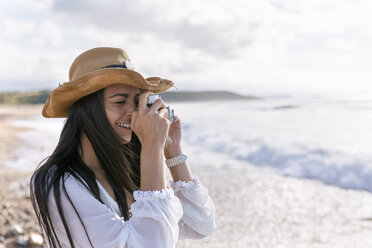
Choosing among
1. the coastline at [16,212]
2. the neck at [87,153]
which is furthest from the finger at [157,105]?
the coastline at [16,212]

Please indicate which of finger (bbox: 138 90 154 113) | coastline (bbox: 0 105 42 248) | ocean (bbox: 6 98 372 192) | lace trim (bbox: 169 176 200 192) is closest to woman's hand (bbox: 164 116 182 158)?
lace trim (bbox: 169 176 200 192)

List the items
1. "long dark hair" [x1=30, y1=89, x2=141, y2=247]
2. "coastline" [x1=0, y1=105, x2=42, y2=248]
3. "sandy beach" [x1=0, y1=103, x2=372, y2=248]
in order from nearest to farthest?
"long dark hair" [x1=30, y1=89, x2=141, y2=247]
"coastline" [x1=0, y1=105, x2=42, y2=248]
"sandy beach" [x1=0, y1=103, x2=372, y2=248]

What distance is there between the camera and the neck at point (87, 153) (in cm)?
193

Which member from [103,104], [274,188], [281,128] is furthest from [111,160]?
[281,128]

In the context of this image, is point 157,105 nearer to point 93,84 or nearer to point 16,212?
point 93,84

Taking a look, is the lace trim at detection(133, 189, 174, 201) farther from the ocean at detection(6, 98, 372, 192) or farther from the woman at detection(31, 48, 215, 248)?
the ocean at detection(6, 98, 372, 192)

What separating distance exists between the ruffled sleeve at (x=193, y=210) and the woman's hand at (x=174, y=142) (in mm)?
160

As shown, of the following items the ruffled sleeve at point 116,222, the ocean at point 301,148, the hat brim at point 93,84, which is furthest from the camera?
the ocean at point 301,148

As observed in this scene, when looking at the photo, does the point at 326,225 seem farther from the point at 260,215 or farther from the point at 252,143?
the point at 252,143

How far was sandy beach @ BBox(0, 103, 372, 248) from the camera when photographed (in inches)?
200

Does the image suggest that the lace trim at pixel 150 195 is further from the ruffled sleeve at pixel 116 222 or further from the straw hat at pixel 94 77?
the straw hat at pixel 94 77

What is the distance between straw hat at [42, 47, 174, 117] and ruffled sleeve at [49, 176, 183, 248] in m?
0.43

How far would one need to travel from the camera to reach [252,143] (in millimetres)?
13141

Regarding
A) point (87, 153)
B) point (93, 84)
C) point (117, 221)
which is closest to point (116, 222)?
point (117, 221)
